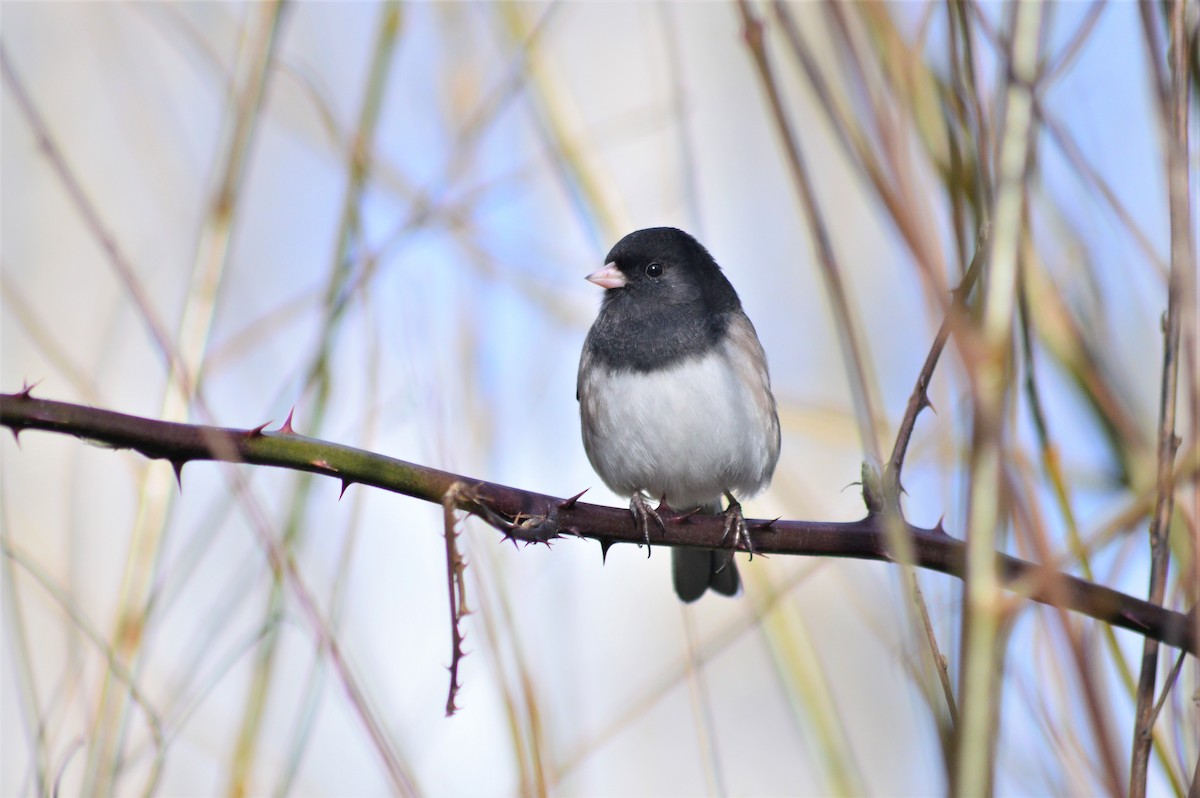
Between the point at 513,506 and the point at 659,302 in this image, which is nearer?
the point at 513,506

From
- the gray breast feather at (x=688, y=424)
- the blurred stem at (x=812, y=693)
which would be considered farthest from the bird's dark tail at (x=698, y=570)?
the blurred stem at (x=812, y=693)

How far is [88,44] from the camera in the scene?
13.9 ft

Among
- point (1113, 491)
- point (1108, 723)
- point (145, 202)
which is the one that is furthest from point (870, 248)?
point (1108, 723)

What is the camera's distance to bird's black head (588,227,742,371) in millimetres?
2299

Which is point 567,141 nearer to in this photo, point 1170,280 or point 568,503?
point 568,503

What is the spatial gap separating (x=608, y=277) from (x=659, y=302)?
0.44 ft

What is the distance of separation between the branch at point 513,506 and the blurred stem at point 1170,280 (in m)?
0.05

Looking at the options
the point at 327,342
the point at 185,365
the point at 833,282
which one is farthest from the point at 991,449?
the point at 185,365

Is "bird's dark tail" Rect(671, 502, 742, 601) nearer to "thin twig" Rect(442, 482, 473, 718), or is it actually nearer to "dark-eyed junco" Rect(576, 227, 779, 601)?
"dark-eyed junco" Rect(576, 227, 779, 601)

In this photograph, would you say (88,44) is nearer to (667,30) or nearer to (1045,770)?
(667,30)

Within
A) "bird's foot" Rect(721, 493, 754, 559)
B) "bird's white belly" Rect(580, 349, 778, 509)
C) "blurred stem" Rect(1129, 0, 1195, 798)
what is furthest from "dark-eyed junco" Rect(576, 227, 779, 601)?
"blurred stem" Rect(1129, 0, 1195, 798)

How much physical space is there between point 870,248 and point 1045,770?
391 cm

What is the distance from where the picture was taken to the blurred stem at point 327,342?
1191mm

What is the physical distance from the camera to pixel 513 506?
3.87ft
